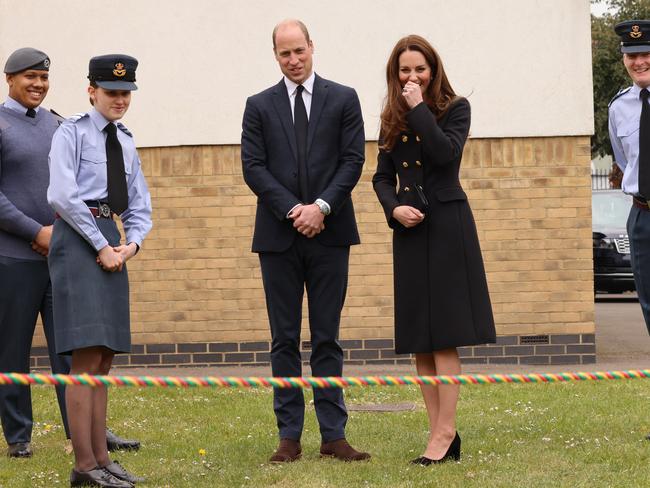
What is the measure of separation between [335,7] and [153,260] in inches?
109

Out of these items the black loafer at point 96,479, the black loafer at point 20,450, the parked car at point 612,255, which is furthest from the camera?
the parked car at point 612,255

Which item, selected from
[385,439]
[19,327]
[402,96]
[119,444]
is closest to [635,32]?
[402,96]

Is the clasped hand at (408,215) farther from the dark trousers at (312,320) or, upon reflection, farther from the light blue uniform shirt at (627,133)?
the light blue uniform shirt at (627,133)

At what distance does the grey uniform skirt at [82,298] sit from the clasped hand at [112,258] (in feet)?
0.10

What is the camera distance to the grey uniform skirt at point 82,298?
599 centimetres

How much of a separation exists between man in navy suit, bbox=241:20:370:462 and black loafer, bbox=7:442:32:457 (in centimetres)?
151

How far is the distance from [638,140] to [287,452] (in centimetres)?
257

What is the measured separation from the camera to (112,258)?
6.07 meters

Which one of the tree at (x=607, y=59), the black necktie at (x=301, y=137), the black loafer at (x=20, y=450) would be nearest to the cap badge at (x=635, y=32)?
the black necktie at (x=301, y=137)

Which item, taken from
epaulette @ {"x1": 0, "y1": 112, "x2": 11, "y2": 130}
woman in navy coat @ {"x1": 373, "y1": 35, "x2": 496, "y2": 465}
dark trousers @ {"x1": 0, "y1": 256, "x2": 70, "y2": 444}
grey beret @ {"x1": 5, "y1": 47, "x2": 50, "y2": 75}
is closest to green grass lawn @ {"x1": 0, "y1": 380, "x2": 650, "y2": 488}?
dark trousers @ {"x1": 0, "y1": 256, "x2": 70, "y2": 444}

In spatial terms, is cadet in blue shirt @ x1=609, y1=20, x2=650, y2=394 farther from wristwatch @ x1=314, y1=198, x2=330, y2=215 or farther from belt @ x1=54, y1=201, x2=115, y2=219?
belt @ x1=54, y1=201, x2=115, y2=219

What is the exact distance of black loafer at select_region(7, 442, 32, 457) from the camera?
7105 mm

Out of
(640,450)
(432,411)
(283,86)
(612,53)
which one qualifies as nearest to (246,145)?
(283,86)

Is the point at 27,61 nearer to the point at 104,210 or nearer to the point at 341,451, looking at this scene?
the point at 104,210
